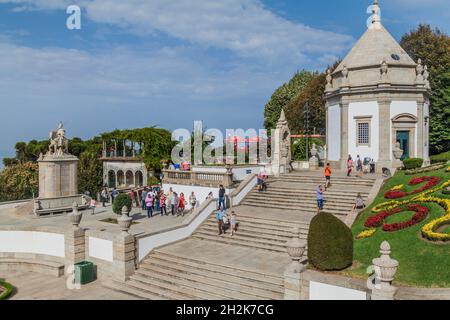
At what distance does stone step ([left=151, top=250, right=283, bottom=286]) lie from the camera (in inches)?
557

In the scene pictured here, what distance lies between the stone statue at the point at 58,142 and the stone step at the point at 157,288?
15.1m

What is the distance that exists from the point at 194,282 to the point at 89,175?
42.5 m

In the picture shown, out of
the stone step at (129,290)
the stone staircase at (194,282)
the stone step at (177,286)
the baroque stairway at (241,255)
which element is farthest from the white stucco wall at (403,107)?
the stone step at (129,290)

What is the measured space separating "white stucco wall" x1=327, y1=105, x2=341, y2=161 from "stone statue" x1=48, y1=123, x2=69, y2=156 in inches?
899

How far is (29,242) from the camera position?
19406 millimetres

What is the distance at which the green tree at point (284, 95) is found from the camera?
6694 centimetres

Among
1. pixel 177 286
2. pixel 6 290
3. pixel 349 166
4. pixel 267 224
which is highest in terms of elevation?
pixel 349 166

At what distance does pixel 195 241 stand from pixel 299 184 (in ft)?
33.6

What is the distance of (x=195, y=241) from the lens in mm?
19500

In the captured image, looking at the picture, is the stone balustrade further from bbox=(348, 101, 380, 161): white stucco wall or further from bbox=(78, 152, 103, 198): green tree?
bbox=(78, 152, 103, 198): green tree

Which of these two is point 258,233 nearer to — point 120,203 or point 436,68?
point 120,203

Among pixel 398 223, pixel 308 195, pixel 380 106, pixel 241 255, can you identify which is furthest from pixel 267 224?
pixel 380 106

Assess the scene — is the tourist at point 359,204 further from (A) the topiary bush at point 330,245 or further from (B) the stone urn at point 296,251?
(B) the stone urn at point 296,251
